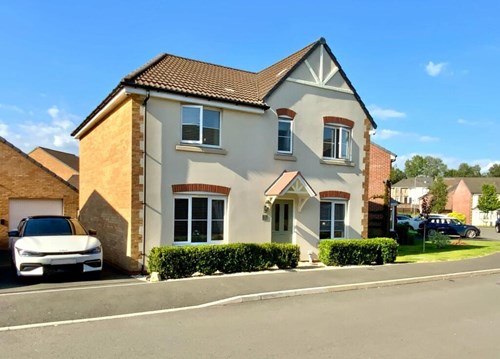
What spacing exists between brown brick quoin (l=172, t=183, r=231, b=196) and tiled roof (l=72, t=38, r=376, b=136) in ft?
9.21

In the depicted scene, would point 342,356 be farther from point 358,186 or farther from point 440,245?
point 440,245

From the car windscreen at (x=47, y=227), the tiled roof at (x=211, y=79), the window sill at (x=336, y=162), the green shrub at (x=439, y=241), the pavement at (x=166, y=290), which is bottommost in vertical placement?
the green shrub at (x=439, y=241)

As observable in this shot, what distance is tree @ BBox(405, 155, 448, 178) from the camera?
12031 cm

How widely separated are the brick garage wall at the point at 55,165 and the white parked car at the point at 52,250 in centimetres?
2360

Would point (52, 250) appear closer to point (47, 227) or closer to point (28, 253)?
point (28, 253)

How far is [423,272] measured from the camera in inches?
483

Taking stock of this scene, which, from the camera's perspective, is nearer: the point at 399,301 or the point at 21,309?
the point at 21,309

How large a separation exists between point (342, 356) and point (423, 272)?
328 inches

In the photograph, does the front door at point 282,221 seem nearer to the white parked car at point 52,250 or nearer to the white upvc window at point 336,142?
the white upvc window at point 336,142

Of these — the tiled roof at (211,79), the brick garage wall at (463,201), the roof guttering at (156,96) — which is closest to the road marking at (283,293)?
the roof guttering at (156,96)

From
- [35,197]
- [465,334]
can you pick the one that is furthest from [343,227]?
[35,197]

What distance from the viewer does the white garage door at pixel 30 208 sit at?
16.8 m

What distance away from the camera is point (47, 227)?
10.7m

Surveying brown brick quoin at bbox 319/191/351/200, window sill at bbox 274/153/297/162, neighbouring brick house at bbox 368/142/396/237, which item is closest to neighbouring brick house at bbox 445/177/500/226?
neighbouring brick house at bbox 368/142/396/237
